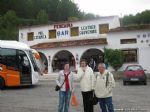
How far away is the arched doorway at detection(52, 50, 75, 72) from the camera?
161 ft

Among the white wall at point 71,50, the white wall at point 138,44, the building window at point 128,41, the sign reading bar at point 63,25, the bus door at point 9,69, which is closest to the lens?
the bus door at point 9,69

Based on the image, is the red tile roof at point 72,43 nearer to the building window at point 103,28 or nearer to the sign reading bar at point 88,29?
the sign reading bar at point 88,29

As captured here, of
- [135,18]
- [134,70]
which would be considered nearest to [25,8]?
[135,18]

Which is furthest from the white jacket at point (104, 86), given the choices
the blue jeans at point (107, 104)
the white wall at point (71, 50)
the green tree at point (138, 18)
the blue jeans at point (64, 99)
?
the green tree at point (138, 18)

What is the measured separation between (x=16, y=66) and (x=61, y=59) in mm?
22945

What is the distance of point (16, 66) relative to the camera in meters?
27.4

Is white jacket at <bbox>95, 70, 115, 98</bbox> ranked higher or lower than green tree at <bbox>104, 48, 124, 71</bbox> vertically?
lower

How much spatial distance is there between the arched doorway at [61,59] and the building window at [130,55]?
7641mm

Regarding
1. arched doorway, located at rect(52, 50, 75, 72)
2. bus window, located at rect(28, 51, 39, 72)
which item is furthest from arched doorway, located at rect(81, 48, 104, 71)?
bus window, located at rect(28, 51, 39, 72)

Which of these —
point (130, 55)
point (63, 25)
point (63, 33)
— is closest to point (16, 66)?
point (130, 55)

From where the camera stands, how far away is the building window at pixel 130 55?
43094 millimetres

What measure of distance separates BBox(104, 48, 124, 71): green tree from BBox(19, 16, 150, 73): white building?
56.5 inches

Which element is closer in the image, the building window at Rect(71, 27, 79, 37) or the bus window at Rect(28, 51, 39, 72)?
the bus window at Rect(28, 51, 39, 72)

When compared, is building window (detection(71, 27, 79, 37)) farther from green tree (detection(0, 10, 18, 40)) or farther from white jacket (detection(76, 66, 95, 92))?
white jacket (detection(76, 66, 95, 92))
